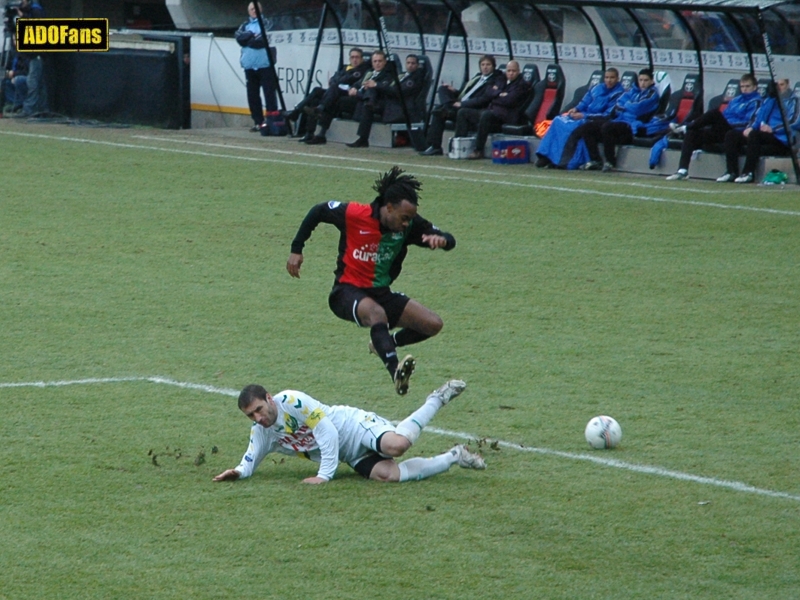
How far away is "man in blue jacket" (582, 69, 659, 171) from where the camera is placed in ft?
60.7

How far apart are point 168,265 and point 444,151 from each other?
8919 mm

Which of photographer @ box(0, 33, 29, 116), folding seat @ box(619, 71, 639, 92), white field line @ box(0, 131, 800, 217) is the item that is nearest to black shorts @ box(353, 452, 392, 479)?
white field line @ box(0, 131, 800, 217)

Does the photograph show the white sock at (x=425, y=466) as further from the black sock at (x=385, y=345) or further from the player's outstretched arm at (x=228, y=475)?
the black sock at (x=385, y=345)

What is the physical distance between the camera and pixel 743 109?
1738cm

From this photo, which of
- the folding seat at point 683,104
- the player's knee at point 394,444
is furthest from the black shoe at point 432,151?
the player's knee at point 394,444

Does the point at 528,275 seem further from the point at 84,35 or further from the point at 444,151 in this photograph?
the point at 84,35

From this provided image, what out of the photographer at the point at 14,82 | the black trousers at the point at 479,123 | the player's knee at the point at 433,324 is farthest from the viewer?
the photographer at the point at 14,82

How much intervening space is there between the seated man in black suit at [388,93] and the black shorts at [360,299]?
1296 cm

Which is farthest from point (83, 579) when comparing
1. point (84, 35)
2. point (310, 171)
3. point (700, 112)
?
point (84, 35)

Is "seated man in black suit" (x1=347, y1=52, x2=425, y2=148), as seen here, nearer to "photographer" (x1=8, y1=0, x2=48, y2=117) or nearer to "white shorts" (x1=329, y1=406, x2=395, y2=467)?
"photographer" (x1=8, y1=0, x2=48, y2=117)

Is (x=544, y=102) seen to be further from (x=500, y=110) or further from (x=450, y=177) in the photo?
(x=450, y=177)

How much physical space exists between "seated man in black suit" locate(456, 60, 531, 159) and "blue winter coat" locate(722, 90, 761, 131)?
3.41m

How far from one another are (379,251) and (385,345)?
0.58 m

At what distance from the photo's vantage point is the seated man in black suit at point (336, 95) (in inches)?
853
